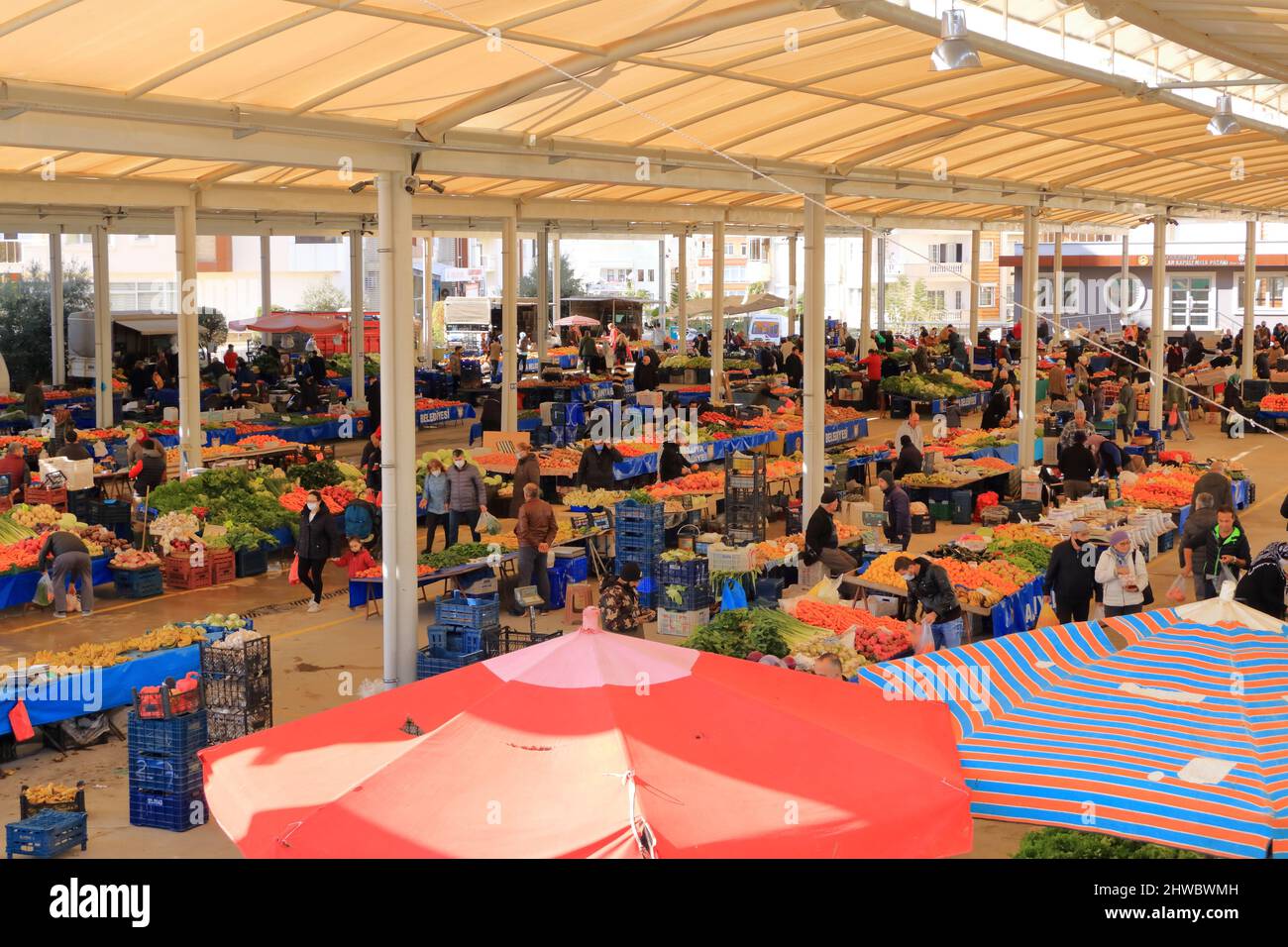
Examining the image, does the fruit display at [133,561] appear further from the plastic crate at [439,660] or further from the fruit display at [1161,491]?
the fruit display at [1161,491]

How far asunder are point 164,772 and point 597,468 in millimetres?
10342

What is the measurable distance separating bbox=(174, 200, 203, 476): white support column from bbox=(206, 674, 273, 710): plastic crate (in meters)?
8.40

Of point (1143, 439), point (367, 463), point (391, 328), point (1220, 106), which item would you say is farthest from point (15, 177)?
point (1143, 439)

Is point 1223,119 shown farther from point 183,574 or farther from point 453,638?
point 183,574

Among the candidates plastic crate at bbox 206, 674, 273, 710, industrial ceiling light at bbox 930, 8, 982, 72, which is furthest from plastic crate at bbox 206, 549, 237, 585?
industrial ceiling light at bbox 930, 8, 982, 72

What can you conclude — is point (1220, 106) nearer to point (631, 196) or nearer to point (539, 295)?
point (631, 196)

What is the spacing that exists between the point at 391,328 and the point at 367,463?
731 cm

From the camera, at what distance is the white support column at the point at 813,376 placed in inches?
676

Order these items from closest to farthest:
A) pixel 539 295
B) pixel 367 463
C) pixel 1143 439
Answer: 1. pixel 367 463
2. pixel 1143 439
3. pixel 539 295

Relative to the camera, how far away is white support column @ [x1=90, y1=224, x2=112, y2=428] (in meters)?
25.4

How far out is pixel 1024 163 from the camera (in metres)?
21.2

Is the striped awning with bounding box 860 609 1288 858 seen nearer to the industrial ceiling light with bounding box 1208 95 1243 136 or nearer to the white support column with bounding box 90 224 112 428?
the industrial ceiling light with bounding box 1208 95 1243 136
